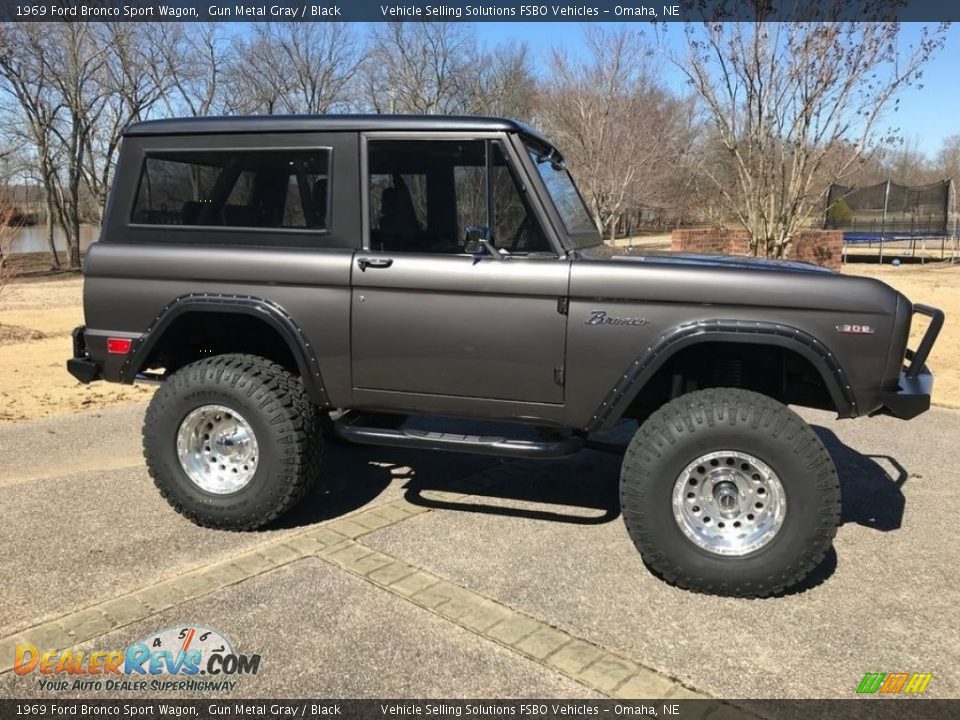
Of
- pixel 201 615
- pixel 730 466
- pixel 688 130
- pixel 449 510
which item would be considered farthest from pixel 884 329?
pixel 688 130

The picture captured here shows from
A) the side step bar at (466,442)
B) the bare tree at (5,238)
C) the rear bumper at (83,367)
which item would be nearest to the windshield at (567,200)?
the side step bar at (466,442)

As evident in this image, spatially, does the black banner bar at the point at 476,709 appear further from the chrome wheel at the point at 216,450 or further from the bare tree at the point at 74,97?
the bare tree at the point at 74,97

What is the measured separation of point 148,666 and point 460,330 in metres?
1.93

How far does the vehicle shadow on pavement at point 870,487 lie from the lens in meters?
4.16

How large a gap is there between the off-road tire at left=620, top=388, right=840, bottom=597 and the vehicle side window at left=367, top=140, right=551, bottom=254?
1138 millimetres

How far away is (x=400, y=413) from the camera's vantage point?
153 inches

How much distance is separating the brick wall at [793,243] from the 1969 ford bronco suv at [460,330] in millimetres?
14577

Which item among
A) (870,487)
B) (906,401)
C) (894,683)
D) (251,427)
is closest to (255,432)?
(251,427)

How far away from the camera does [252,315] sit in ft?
12.4

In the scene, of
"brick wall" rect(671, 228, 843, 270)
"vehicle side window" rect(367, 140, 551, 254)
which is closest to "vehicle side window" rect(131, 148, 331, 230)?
"vehicle side window" rect(367, 140, 551, 254)

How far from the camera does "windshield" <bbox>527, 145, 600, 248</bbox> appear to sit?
3.77 m

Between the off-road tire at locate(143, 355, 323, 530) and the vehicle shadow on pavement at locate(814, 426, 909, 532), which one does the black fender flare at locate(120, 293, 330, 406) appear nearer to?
the off-road tire at locate(143, 355, 323, 530)

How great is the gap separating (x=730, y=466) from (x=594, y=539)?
0.90 meters

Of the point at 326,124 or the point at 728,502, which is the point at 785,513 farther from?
the point at 326,124
